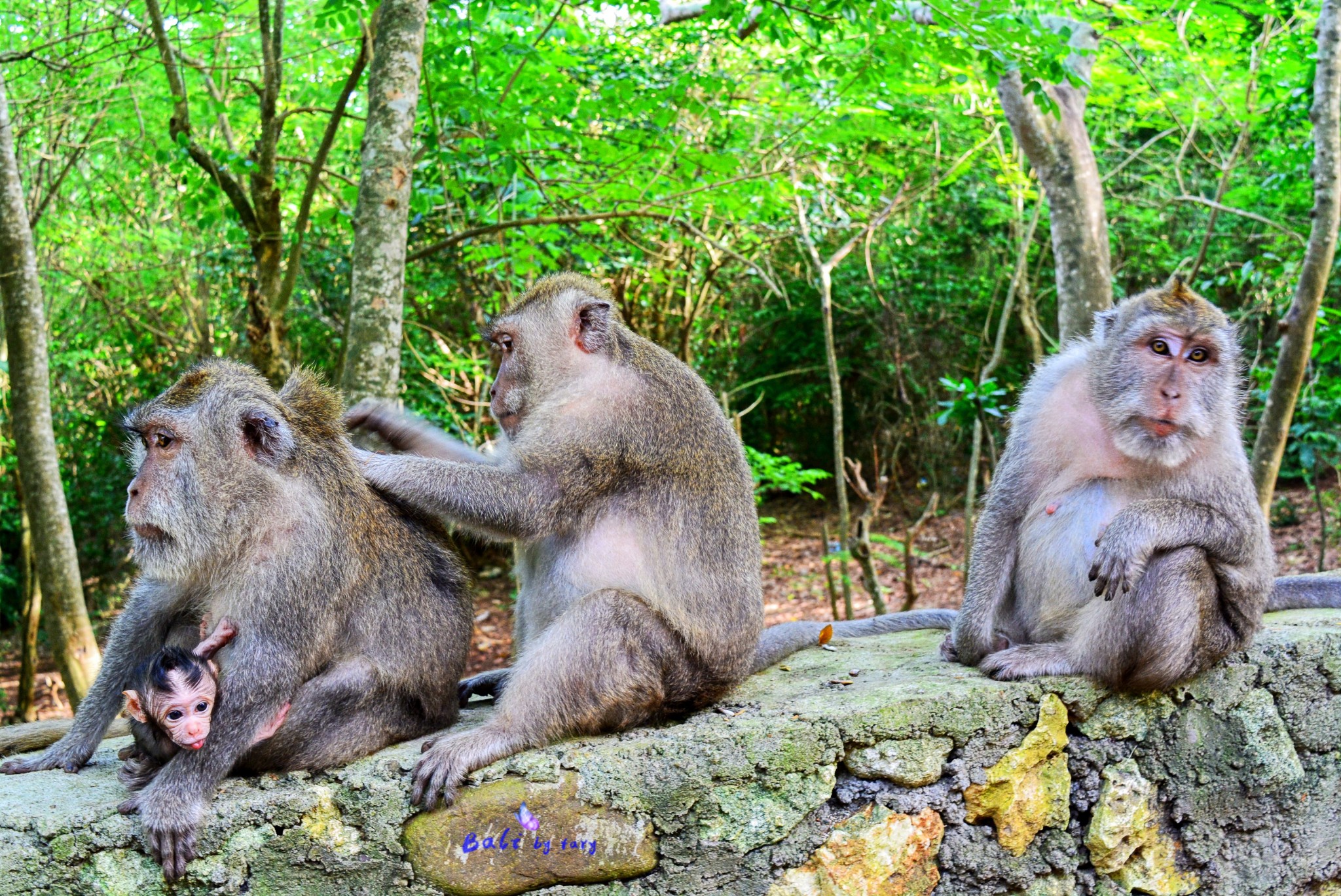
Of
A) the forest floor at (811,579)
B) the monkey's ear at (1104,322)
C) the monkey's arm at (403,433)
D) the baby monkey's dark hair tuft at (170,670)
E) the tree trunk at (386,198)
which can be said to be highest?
the tree trunk at (386,198)

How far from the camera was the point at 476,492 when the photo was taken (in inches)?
141

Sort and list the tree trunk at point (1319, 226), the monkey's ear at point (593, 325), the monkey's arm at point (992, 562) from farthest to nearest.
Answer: the tree trunk at point (1319, 226)
the monkey's arm at point (992, 562)
the monkey's ear at point (593, 325)

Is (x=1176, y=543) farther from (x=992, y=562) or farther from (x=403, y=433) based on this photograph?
(x=403, y=433)

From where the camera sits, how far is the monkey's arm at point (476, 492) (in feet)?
11.7

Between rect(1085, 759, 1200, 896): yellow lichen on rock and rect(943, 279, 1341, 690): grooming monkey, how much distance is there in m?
0.35

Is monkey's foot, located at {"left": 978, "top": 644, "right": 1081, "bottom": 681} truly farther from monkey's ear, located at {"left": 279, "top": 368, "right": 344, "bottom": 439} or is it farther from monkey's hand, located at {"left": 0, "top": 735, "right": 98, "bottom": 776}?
monkey's hand, located at {"left": 0, "top": 735, "right": 98, "bottom": 776}

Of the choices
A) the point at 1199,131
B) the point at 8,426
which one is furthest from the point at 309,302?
the point at 1199,131

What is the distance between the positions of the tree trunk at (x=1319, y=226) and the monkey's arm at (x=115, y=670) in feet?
18.8

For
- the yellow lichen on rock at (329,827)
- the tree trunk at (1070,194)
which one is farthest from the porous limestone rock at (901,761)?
the tree trunk at (1070,194)

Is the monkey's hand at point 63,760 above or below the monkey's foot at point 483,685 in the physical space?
above

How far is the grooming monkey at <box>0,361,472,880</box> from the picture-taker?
318 centimetres

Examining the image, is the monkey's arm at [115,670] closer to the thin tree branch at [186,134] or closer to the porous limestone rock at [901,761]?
the porous limestone rock at [901,761]

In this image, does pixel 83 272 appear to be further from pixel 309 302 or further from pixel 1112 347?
pixel 1112 347

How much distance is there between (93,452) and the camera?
13.3 meters
